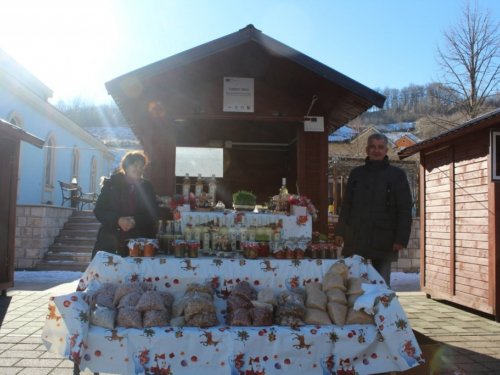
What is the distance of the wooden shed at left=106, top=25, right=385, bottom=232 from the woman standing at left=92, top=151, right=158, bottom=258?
1.45m

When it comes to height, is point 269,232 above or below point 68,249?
above

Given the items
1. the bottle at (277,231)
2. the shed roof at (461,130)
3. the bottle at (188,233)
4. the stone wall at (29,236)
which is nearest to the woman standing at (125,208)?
the bottle at (188,233)

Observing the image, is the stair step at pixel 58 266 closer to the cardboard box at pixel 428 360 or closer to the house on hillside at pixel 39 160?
the house on hillside at pixel 39 160

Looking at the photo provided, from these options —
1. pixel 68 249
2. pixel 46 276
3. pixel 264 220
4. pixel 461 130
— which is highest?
pixel 461 130

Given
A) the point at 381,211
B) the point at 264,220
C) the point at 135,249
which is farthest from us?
the point at 264,220

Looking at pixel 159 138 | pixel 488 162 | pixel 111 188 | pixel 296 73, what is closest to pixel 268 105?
pixel 296 73

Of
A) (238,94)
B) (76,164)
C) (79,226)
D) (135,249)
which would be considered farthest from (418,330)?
(76,164)

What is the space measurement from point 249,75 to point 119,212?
2.86 meters

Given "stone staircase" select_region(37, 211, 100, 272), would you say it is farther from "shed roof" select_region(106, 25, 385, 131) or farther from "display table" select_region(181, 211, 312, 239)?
"display table" select_region(181, 211, 312, 239)

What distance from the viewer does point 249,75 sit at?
6.02m

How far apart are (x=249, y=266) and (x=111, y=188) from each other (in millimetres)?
1606

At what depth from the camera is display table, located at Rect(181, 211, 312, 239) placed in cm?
455

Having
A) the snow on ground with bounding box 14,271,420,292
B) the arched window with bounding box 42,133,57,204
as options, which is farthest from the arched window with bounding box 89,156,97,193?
the snow on ground with bounding box 14,271,420,292

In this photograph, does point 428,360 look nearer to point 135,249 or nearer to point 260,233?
point 260,233
